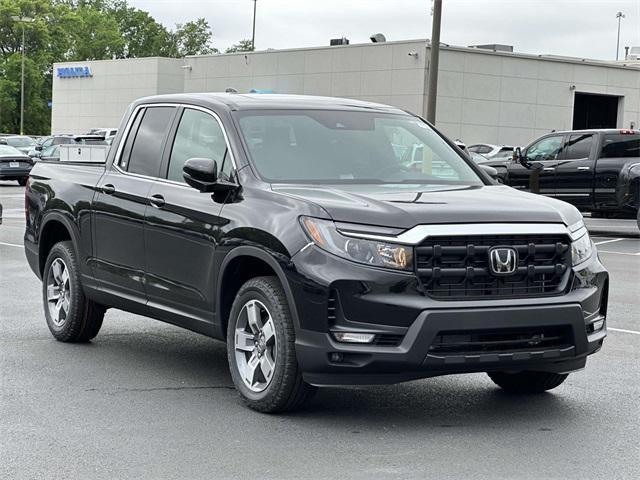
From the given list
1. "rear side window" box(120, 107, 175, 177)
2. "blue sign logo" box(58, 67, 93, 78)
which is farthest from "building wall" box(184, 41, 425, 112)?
"rear side window" box(120, 107, 175, 177)

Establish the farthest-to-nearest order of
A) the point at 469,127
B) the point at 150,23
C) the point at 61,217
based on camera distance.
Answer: the point at 150,23
the point at 469,127
the point at 61,217

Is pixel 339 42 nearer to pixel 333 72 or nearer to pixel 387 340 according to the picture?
pixel 333 72

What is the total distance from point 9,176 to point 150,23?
9445 cm

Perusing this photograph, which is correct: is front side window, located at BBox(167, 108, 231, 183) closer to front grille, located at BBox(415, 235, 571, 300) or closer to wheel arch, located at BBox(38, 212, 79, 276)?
wheel arch, located at BBox(38, 212, 79, 276)

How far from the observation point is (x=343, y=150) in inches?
290

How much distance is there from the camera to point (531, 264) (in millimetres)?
6203

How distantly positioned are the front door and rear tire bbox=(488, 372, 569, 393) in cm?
182

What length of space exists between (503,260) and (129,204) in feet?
9.50

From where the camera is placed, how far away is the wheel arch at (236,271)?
6434 millimetres

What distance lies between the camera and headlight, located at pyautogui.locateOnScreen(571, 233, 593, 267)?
643 cm

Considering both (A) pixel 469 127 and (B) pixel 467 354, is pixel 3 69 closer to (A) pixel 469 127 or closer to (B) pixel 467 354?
(A) pixel 469 127

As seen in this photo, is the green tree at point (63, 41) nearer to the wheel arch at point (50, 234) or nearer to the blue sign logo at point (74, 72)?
the blue sign logo at point (74, 72)

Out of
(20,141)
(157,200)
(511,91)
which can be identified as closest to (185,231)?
(157,200)

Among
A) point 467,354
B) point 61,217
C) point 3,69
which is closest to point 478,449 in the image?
point 467,354
